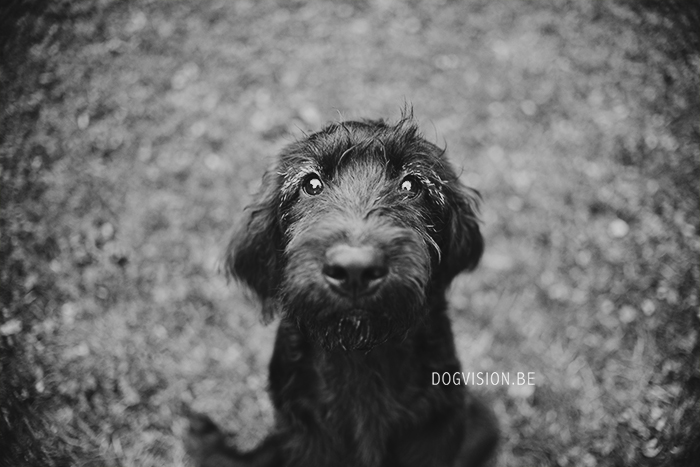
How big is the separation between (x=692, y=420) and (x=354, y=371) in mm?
3006

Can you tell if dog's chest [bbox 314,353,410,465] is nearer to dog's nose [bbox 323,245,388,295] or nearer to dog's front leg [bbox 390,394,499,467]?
dog's front leg [bbox 390,394,499,467]

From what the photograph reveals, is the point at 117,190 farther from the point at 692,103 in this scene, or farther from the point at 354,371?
the point at 692,103

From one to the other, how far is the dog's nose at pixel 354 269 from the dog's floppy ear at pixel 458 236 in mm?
931

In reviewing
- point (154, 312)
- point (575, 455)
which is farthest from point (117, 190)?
point (575, 455)

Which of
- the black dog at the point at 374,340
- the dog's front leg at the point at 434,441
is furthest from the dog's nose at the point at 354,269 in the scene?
the dog's front leg at the point at 434,441

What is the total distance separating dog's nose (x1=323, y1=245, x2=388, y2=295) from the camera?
194cm

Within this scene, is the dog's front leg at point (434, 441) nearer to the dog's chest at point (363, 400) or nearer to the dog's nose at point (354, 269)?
the dog's chest at point (363, 400)

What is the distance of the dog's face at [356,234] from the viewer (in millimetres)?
2031

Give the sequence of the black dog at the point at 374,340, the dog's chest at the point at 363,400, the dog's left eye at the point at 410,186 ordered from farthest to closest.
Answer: the dog's chest at the point at 363,400 → the dog's left eye at the point at 410,186 → the black dog at the point at 374,340

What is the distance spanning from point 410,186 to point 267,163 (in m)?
2.30

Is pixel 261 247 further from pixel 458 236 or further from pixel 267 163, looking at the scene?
pixel 267 163

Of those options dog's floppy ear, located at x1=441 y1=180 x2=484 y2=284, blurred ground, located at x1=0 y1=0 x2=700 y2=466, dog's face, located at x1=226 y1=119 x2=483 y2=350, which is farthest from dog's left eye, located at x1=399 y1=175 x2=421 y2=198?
blurred ground, located at x1=0 y1=0 x2=700 y2=466

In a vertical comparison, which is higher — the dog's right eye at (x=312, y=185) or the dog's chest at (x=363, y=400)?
the dog's right eye at (x=312, y=185)

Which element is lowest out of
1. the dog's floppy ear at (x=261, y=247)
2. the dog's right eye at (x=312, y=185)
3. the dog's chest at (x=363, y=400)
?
the dog's chest at (x=363, y=400)
